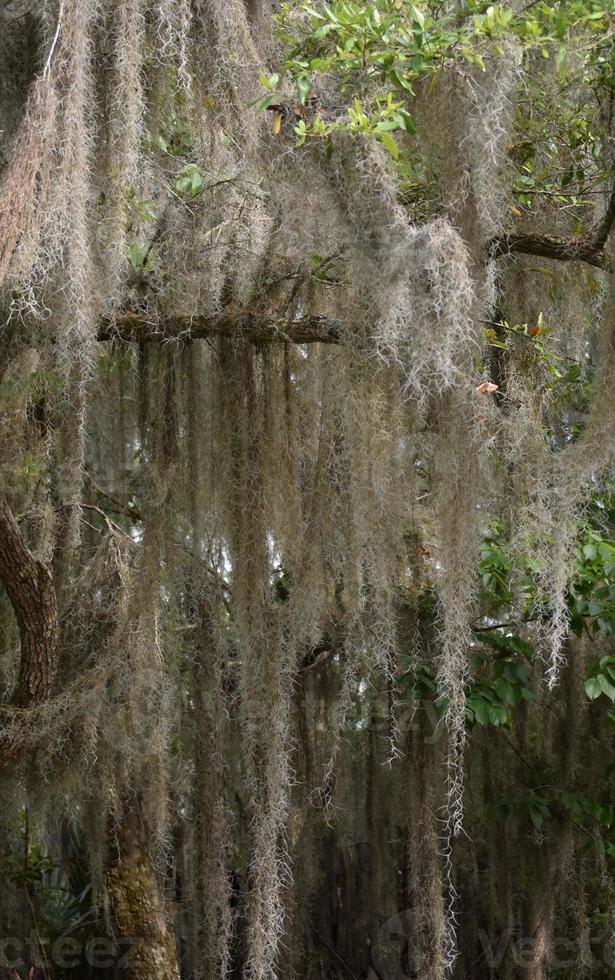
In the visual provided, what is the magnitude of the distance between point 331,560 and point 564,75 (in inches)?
53.7

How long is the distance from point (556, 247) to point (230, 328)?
885mm

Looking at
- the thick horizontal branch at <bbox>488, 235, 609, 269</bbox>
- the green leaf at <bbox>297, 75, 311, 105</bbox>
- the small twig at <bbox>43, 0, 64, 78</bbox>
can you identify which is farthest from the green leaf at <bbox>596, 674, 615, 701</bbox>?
the small twig at <bbox>43, 0, 64, 78</bbox>

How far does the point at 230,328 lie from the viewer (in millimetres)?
2953

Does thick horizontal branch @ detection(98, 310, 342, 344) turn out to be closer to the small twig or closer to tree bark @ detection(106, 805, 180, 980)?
the small twig

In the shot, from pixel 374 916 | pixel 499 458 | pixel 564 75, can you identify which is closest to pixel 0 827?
pixel 374 916

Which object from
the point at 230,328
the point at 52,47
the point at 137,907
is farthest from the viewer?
the point at 137,907

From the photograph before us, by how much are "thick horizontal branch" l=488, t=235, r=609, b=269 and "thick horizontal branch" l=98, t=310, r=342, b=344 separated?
50cm

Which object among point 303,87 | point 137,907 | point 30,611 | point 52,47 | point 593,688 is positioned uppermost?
point 52,47

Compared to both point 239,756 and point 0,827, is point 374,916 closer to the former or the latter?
point 239,756

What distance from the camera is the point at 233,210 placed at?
2.96 meters

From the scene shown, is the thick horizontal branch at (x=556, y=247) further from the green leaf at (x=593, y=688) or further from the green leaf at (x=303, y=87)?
the green leaf at (x=593, y=688)

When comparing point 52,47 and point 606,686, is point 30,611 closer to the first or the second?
point 52,47

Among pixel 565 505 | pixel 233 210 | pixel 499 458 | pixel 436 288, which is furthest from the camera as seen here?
pixel 233 210

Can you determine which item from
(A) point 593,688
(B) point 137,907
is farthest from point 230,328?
(B) point 137,907
